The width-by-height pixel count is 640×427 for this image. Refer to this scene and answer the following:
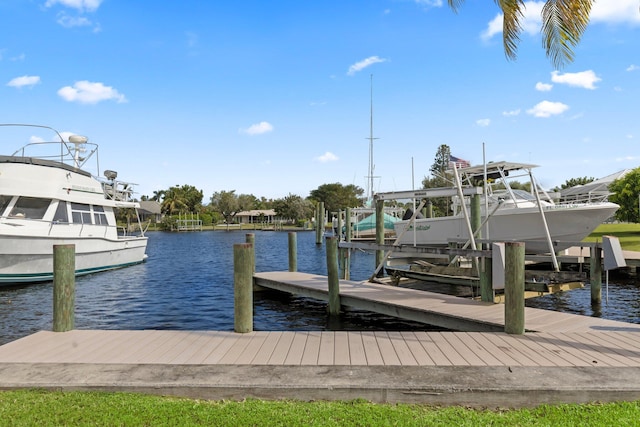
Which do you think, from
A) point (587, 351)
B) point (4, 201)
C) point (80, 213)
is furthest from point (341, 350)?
point (80, 213)

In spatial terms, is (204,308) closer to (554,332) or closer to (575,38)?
(554,332)

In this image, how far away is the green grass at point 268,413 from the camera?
158 inches

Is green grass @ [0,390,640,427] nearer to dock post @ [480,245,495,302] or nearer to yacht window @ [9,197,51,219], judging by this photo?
dock post @ [480,245,495,302]

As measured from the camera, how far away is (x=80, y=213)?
20.4 meters

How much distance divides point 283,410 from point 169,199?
10522 centimetres

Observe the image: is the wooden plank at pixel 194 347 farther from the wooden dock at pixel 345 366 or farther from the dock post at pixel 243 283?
the dock post at pixel 243 283

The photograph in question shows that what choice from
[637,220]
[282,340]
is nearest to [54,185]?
[282,340]

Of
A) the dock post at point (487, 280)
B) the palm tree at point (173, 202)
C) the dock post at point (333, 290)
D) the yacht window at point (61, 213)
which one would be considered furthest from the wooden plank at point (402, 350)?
the palm tree at point (173, 202)

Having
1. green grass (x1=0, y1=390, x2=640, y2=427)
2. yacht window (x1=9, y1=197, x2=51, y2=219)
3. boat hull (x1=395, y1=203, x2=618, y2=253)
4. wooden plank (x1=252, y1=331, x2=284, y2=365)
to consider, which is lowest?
green grass (x1=0, y1=390, x2=640, y2=427)

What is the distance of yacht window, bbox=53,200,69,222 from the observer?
18.9 m

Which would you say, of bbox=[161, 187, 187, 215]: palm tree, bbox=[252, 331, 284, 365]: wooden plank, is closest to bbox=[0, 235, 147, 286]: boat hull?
bbox=[252, 331, 284, 365]: wooden plank

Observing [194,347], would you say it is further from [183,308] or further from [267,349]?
[183,308]

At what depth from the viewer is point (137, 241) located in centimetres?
2630

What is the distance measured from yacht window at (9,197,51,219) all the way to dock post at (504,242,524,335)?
18411 mm
